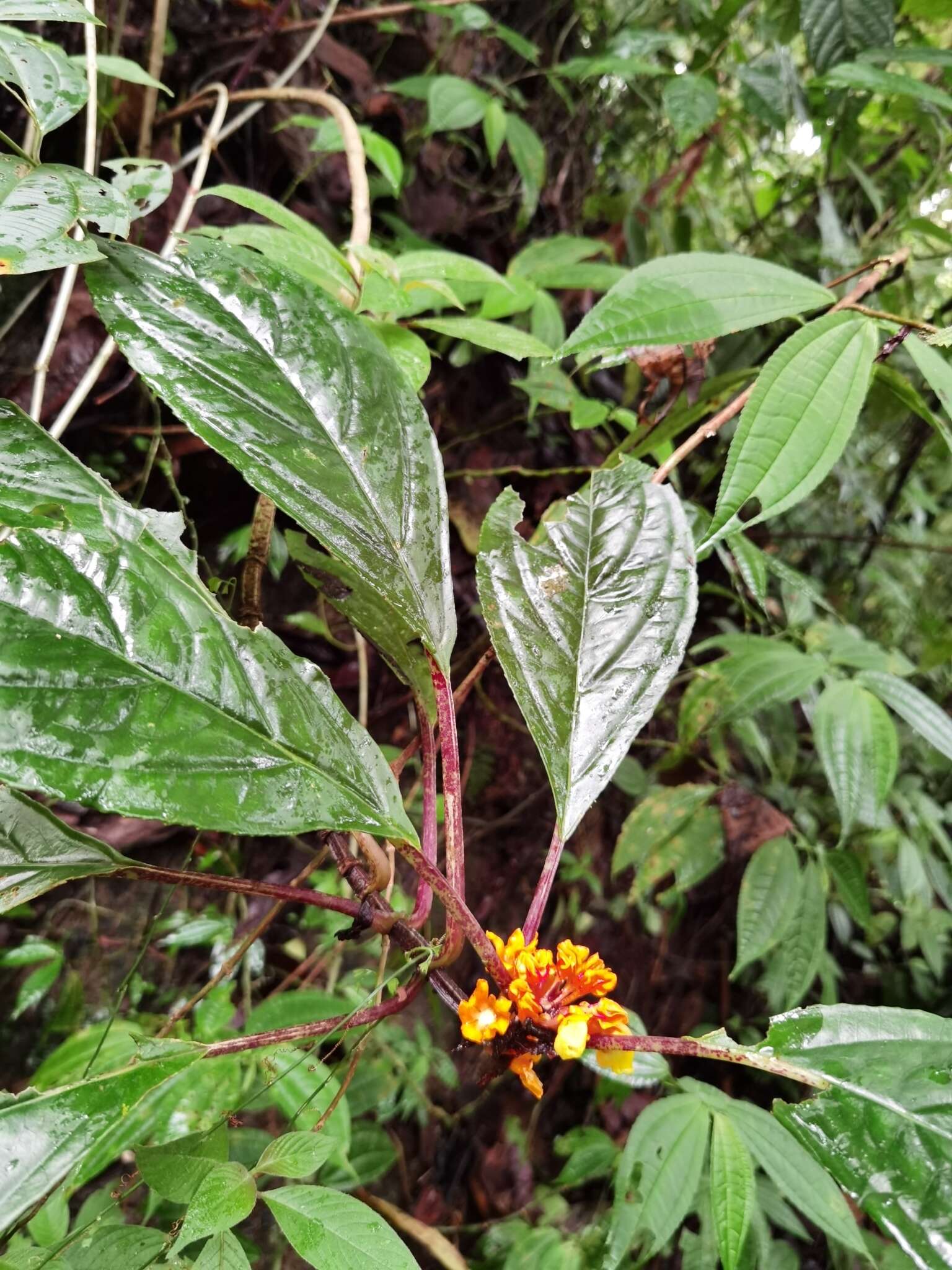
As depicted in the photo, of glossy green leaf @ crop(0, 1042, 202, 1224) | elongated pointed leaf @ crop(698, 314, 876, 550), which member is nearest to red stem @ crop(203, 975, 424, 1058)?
glossy green leaf @ crop(0, 1042, 202, 1224)

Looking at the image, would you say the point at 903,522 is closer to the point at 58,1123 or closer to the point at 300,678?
the point at 300,678

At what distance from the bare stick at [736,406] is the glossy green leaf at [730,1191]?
566mm

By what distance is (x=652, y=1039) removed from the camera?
1.21ft

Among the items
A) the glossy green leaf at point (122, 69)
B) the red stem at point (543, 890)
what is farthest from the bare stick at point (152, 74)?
the red stem at point (543, 890)

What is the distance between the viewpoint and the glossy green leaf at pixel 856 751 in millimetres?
866

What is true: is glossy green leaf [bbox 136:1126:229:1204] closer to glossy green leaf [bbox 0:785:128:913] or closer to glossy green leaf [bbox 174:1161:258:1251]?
glossy green leaf [bbox 174:1161:258:1251]

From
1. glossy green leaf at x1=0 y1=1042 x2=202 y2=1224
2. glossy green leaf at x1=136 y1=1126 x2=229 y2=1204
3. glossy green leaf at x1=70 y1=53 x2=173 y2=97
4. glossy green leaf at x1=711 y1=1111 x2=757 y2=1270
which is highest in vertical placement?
glossy green leaf at x1=70 y1=53 x2=173 y2=97

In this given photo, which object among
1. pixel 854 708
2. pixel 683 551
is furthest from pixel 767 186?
pixel 683 551

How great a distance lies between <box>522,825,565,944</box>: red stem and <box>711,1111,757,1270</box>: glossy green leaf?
35 centimetres

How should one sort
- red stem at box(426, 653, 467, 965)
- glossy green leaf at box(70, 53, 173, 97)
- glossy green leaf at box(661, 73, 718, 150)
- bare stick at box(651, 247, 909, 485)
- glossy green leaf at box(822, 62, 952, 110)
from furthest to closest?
glossy green leaf at box(661, 73, 718, 150) → glossy green leaf at box(822, 62, 952, 110) → glossy green leaf at box(70, 53, 173, 97) → bare stick at box(651, 247, 909, 485) → red stem at box(426, 653, 467, 965)

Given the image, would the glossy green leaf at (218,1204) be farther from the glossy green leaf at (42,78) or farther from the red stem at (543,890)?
the glossy green leaf at (42,78)

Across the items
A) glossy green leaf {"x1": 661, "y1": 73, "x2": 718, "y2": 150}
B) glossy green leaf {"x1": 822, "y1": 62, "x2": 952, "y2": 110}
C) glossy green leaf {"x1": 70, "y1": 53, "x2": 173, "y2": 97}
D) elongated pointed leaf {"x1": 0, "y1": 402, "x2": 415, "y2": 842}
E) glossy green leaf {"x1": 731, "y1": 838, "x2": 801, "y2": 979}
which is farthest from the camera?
glossy green leaf {"x1": 661, "y1": 73, "x2": 718, "y2": 150}

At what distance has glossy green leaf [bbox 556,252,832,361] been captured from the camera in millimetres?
505

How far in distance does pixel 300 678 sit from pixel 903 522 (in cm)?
163
